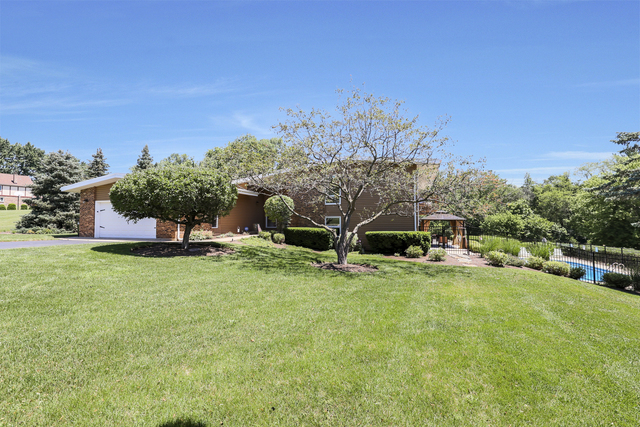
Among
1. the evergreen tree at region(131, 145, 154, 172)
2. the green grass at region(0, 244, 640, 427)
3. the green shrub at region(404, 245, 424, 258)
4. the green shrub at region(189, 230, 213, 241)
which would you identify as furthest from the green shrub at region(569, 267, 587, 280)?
the evergreen tree at region(131, 145, 154, 172)

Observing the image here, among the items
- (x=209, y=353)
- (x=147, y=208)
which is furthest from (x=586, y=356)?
(x=147, y=208)

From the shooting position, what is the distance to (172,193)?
10.5 meters

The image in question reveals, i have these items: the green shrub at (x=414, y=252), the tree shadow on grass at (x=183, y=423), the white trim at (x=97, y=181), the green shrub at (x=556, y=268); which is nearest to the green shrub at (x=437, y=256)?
the green shrub at (x=414, y=252)

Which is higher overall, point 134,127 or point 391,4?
point 391,4

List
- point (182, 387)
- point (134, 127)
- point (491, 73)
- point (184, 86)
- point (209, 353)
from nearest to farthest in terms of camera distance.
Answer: point (182, 387), point (209, 353), point (491, 73), point (184, 86), point (134, 127)

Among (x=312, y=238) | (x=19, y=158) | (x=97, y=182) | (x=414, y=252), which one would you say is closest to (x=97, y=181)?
(x=97, y=182)

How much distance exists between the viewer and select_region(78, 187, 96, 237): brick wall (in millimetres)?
17828

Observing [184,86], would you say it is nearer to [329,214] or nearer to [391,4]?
[391,4]

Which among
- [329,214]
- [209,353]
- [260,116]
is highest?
[260,116]

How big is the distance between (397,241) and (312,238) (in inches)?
187

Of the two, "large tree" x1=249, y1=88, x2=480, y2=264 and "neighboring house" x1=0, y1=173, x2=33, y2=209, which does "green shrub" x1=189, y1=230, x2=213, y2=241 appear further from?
"neighboring house" x1=0, y1=173, x2=33, y2=209

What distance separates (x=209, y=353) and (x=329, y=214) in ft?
49.3

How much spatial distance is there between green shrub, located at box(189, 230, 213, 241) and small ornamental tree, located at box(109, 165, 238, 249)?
13.6ft

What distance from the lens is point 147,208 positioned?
11.0 meters
